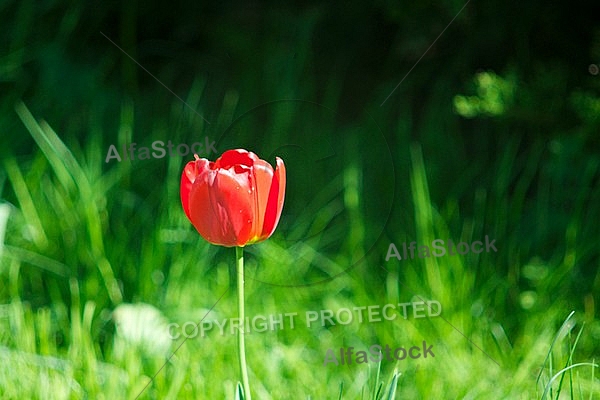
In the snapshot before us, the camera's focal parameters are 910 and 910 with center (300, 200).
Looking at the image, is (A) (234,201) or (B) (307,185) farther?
(B) (307,185)

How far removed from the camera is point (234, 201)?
0.98m

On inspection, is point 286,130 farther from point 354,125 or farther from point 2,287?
point 2,287

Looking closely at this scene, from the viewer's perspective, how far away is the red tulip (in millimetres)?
984

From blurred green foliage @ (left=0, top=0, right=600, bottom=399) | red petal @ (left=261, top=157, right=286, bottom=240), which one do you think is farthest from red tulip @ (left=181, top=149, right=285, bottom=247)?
blurred green foliage @ (left=0, top=0, right=600, bottom=399)

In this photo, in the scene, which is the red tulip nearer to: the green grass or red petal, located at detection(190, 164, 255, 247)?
red petal, located at detection(190, 164, 255, 247)

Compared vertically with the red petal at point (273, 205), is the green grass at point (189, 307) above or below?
below

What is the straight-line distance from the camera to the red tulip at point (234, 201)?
0.98 meters

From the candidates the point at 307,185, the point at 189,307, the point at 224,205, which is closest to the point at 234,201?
the point at 224,205

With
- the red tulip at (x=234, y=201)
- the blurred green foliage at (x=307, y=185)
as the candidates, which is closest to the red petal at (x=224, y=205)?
the red tulip at (x=234, y=201)

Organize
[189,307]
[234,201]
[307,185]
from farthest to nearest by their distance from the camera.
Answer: [307,185] → [189,307] → [234,201]

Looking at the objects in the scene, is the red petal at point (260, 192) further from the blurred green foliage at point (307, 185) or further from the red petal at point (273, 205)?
the blurred green foliage at point (307, 185)

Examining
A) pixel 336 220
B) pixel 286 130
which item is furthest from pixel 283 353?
pixel 286 130

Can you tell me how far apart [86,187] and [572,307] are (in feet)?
2.99

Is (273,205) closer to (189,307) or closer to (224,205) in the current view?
(224,205)
